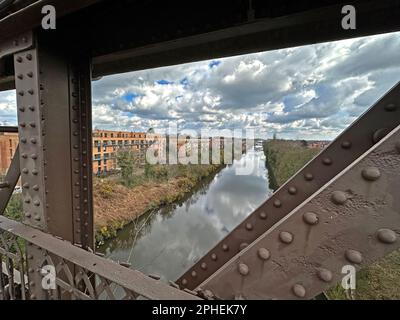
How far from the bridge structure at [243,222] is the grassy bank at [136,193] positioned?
10.5m

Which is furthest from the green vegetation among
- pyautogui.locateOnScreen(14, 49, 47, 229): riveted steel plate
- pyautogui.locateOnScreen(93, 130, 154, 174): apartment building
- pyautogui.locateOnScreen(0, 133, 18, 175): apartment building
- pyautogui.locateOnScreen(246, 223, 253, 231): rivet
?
pyautogui.locateOnScreen(246, 223, 253, 231): rivet

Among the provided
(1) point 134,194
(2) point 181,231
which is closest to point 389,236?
(2) point 181,231

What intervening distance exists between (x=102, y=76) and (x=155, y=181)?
60.4 ft

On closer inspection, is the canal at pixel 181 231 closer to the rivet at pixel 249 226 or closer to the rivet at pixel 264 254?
the rivet at pixel 249 226

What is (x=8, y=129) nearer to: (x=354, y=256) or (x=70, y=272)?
(x=70, y=272)

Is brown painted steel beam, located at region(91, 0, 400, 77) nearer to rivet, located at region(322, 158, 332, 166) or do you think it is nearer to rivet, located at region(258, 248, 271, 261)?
rivet, located at region(322, 158, 332, 166)

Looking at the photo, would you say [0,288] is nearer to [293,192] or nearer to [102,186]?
[293,192]

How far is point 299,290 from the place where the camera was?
2.24ft

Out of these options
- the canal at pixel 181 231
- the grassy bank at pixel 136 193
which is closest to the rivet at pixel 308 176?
the canal at pixel 181 231

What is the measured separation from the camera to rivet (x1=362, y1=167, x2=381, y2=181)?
563 mm

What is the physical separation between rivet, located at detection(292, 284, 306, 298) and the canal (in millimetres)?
5176
